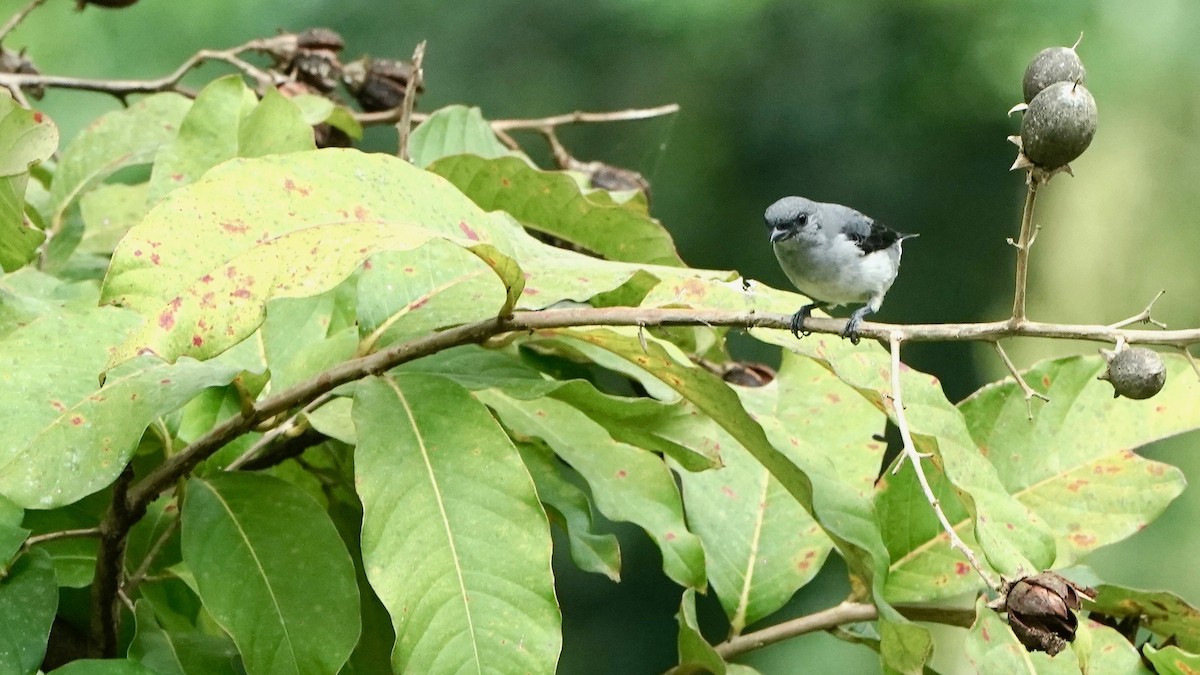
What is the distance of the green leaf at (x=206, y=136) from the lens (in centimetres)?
99

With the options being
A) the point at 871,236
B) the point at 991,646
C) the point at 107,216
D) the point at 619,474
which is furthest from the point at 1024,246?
the point at 107,216

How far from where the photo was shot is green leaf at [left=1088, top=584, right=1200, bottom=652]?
86cm

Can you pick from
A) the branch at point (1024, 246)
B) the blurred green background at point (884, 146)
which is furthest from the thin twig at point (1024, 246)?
the blurred green background at point (884, 146)

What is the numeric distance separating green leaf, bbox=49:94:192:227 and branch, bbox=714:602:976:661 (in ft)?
2.72

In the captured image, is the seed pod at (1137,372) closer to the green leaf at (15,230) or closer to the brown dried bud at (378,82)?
the green leaf at (15,230)

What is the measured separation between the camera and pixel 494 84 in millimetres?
2371

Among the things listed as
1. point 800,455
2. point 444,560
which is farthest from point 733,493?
point 444,560

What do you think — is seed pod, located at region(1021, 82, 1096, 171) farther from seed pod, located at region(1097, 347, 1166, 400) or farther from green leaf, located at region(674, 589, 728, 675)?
green leaf, located at region(674, 589, 728, 675)

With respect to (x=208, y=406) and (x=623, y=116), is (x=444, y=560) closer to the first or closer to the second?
(x=208, y=406)

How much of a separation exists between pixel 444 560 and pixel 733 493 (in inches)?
14.8

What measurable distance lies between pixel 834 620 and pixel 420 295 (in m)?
0.42

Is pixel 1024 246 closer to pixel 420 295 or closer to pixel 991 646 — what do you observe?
pixel 991 646

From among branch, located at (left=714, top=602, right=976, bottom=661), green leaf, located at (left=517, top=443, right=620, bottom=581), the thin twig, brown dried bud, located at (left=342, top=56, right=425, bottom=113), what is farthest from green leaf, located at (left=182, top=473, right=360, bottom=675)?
brown dried bud, located at (left=342, top=56, right=425, bottom=113)

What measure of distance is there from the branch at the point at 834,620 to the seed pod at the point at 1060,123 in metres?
0.44
